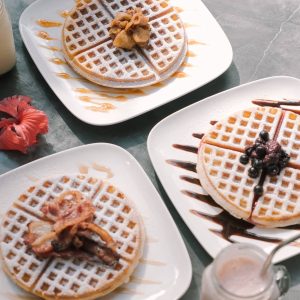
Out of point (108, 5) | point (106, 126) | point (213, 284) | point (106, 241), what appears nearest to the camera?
point (213, 284)

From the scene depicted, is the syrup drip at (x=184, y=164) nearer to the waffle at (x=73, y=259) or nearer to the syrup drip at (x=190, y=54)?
the waffle at (x=73, y=259)

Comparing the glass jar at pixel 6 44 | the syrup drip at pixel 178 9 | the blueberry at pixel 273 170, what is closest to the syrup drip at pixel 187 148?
the blueberry at pixel 273 170

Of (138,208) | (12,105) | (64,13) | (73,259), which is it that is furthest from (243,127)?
(64,13)

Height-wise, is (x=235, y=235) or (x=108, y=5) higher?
(x=108, y=5)

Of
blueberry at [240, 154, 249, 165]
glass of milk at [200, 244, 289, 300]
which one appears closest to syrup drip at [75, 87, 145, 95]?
blueberry at [240, 154, 249, 165]

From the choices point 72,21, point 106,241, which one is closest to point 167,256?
point 106,241

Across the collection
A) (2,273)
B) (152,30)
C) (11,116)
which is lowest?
(2,273)

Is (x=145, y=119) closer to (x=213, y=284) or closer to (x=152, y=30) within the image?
(x=152, y=30)
